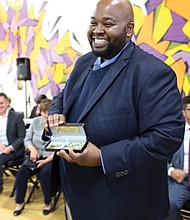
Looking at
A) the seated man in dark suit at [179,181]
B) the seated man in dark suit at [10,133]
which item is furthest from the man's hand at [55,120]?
the seated man in dark suit at [10,133]

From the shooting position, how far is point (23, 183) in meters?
3.50

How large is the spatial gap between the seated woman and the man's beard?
7.26 ft

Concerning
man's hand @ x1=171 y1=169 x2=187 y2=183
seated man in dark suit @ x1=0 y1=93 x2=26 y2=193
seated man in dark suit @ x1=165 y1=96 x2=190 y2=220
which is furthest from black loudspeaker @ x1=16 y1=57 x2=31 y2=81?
man's hand @ x1=171 y1=169 x2=187 y2=183

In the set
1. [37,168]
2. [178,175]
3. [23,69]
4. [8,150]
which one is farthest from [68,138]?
[23,69]

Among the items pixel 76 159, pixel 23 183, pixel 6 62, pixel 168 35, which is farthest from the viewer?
pixel 6 62

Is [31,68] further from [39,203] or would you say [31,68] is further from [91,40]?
[91,40]

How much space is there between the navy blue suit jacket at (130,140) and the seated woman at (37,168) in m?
2.09

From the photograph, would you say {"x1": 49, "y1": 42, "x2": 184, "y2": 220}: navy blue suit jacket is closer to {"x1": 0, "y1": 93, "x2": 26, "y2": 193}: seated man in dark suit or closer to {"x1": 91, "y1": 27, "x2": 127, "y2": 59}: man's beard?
{"x1": 91, "y1": 27, "x2": 127, "y2": 59}: man's beard

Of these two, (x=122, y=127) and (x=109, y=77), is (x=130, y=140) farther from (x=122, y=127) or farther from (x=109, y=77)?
(x=109, y=77)

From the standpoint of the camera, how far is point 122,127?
113cm

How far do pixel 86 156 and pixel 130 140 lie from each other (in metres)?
0.17

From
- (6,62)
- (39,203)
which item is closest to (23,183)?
(39,203)

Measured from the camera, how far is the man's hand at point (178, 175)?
2732 millimetres

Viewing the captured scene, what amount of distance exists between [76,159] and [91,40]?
47 centimetres
